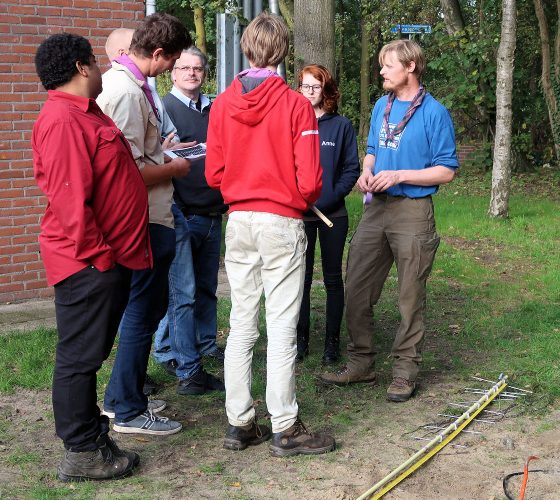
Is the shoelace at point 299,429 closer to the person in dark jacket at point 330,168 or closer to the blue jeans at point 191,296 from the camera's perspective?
the blue jeans at point 191,296

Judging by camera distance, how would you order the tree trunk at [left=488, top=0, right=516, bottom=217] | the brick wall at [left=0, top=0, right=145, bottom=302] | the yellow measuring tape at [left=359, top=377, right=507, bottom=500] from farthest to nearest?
the tree trunk at [left=488, top=0, right=516, bottom=217]
the brick wall at [left=0, top=0, right=145, bottom=302]
the yellow measuring tape at [left=359, top=377, right=507, bottom=500]

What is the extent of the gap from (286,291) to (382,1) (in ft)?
53.7

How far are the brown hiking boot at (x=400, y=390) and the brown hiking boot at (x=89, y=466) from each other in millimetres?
1928

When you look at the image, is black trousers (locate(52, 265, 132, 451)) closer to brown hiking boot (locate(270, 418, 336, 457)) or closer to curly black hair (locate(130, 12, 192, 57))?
brown hiking boot (locate(270, 418, 336, 457))

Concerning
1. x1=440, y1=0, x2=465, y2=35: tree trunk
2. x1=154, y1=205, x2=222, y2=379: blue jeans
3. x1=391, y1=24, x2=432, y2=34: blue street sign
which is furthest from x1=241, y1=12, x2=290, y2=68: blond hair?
x1=440, y1=0, x2=465, y2=35: tree trunk

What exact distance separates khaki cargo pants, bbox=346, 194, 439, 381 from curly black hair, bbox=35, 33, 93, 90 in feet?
7.40

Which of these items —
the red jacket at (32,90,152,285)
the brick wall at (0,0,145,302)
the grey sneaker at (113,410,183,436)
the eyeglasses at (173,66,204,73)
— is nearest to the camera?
the red jacket at (32,90,152,285)

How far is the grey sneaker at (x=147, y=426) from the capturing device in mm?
4793

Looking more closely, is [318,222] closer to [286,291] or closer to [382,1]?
[286,291]

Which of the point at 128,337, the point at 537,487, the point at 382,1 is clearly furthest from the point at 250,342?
the point at 382,1

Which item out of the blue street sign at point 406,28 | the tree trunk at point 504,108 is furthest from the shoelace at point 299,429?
the blue street sign at point 406,28

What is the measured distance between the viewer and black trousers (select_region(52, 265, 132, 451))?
393 cm

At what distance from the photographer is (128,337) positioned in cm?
463

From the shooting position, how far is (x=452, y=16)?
61.4 feet
